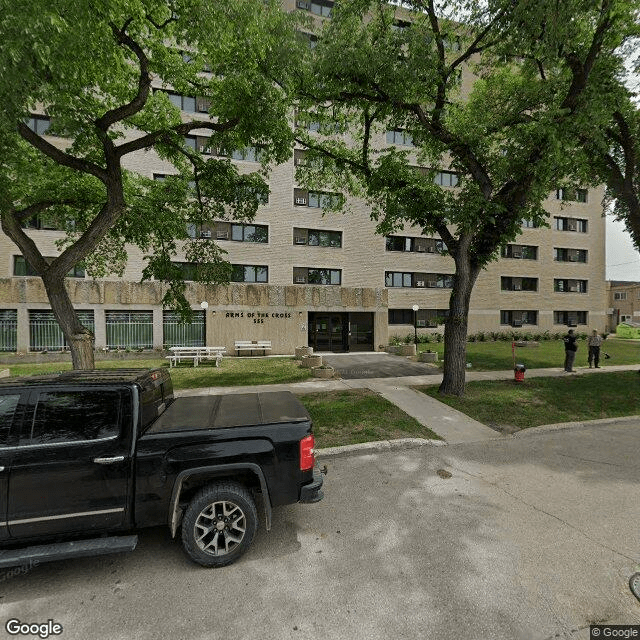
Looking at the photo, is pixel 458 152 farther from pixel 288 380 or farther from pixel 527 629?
pixel 527 629

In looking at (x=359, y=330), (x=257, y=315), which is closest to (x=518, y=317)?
(x=359, y=330)

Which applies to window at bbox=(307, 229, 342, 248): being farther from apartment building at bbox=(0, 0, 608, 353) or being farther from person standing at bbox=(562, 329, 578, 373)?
person standing at bbox=(562, 329, 578, 373)

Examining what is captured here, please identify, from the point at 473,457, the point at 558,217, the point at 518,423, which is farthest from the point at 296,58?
the point at 558,217

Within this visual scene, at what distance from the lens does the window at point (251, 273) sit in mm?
21438

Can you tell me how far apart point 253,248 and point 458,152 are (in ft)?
49.0

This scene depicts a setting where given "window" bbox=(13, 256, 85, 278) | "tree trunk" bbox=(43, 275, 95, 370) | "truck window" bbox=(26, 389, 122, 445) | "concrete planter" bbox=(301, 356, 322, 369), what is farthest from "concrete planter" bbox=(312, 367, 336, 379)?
"window" bbox=(13, 256, 85, 278)

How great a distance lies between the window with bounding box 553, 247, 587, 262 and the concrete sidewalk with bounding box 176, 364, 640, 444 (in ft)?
60.7

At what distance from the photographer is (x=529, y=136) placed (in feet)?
27.2

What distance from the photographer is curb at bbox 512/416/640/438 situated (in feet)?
22.7

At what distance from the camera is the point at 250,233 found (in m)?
21.9

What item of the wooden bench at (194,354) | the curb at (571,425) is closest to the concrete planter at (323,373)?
the wooden bench at (194,354)

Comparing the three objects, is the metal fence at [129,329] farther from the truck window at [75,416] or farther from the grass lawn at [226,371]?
the truck window at [75,416]

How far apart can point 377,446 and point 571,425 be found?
4674 mm

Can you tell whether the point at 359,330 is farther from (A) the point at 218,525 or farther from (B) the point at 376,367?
(A) the point at 218,525
